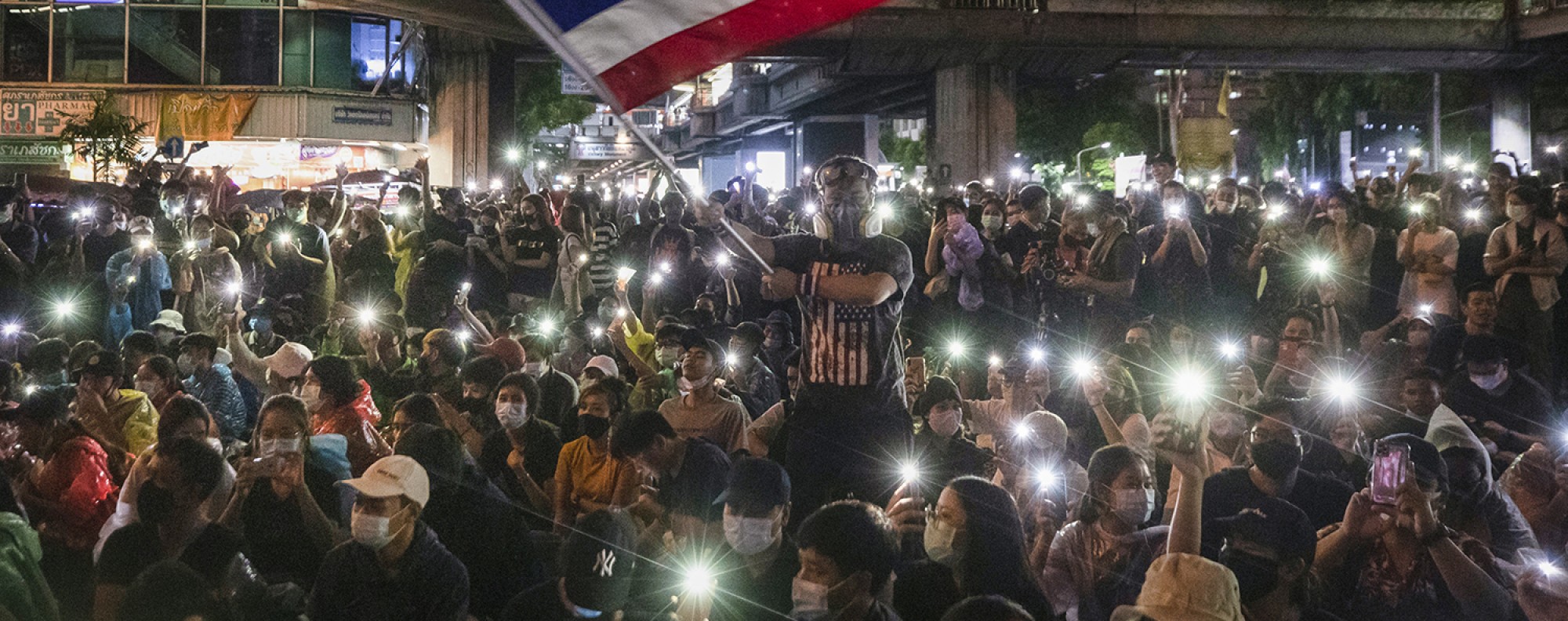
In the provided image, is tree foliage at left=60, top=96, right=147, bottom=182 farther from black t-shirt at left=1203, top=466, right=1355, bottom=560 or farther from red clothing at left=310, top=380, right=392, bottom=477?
black t-shirt at left=1203, top=466, right=1355, bottom=560

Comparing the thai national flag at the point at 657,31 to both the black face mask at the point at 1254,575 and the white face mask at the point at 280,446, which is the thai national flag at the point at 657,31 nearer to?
the white face mask at the point at 280,446

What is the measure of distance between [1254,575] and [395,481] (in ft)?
9.45

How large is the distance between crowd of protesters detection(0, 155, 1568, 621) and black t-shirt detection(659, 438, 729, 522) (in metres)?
0.02

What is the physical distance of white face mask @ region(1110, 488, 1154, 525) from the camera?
17.9 feet

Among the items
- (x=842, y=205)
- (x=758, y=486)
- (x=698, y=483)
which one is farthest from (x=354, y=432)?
(x=758, y=486)

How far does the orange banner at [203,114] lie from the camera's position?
122 ft

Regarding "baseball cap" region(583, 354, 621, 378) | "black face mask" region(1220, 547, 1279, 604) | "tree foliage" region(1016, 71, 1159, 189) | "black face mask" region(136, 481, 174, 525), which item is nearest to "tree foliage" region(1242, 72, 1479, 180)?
"tree foliage" region(1016, 71, 1159, 189)

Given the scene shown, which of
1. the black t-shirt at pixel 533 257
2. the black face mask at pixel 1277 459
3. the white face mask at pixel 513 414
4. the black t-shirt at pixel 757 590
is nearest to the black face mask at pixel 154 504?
the white face mask at pixel 513 414

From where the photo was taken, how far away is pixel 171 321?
33.7ft

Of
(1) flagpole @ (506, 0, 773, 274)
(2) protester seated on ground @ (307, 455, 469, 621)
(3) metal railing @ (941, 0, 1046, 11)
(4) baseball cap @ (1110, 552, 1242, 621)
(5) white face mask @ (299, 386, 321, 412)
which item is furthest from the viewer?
(3) metal railing @ (941, 0, 1046, 11)

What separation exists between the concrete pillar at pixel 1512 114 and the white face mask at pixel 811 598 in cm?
3067

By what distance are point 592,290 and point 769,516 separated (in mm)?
7239

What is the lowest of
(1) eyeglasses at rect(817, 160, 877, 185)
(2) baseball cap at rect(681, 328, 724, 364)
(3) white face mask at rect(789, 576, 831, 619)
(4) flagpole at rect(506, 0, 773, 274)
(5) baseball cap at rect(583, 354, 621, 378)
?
(3) white face mask at rect(789, 576, 831, 619)

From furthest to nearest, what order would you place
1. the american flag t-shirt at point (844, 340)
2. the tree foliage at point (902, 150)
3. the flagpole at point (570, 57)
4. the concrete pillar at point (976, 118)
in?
the tree foliage at point (902, 150) < the concrete pillar at point (976, 118) < the american flag t-shirt at point (844, 340) < the flagpole at point (570, 57)
